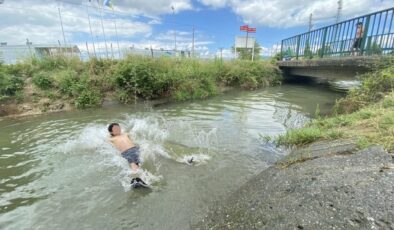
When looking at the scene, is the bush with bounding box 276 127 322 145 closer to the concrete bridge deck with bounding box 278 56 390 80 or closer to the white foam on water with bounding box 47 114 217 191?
the white foam on water with bounding box 47 114 217 191

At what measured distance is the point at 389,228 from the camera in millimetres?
2141

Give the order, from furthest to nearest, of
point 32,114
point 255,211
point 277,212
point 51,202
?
point 32,114 < point 51,202 < point 255,211 < point 277,212

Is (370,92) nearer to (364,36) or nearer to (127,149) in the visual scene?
(364,36)

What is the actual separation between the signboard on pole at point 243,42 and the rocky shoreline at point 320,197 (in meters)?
26.1

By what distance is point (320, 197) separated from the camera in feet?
9.29

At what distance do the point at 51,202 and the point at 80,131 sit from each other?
428cm

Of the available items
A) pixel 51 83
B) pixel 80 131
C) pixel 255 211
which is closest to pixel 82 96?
pixel 51 83

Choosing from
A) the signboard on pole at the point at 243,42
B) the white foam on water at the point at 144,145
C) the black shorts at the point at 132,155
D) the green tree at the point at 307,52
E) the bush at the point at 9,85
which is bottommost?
the white foam on water at the point at 144,145

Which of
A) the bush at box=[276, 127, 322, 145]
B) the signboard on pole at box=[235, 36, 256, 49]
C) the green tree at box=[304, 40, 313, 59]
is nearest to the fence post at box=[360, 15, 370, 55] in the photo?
the green tree at box=[304, 40, 313, 59]

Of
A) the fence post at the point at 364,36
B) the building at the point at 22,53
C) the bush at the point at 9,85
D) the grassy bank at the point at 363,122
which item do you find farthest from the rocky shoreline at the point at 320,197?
the building at the point at 22,53

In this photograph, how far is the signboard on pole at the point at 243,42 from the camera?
1119 inches

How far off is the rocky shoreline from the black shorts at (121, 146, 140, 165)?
2296 millimetres

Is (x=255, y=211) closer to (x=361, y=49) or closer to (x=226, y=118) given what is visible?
(x=226, y=118)

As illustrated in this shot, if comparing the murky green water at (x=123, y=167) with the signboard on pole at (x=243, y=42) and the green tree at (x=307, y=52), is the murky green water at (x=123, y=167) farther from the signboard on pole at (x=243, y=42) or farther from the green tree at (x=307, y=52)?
the signboard on pole at (x=243, y=42)
